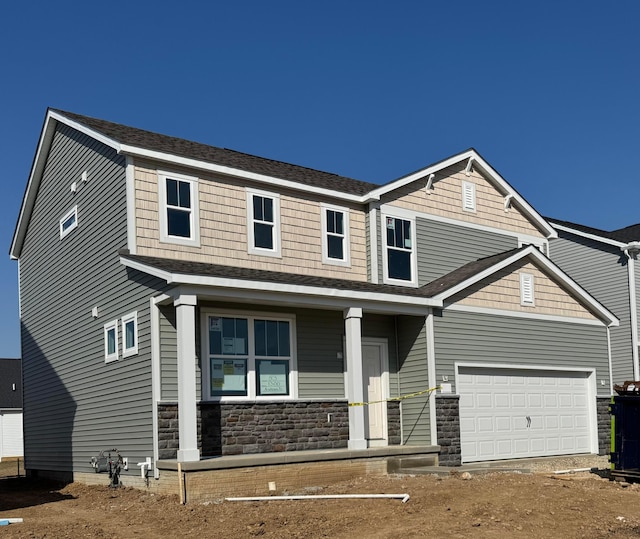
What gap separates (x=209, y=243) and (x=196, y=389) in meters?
2.96

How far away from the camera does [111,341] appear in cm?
1605

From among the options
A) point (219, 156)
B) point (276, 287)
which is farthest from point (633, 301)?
point (276, 287)

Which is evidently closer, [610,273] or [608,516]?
[608,516]

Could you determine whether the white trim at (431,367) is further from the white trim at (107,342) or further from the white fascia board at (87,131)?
the white fascia board at (87,131)

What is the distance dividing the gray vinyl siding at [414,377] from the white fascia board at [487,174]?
307 cm

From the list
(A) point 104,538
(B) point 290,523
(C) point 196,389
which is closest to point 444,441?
(C) point 196,389

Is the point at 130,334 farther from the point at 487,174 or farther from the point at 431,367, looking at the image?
the point at 487,174

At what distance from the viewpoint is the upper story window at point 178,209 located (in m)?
15.4

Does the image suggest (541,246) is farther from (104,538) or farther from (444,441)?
(104,538)

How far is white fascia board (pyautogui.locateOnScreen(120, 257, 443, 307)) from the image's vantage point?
13312 millimetres

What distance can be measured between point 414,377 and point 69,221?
339 inches

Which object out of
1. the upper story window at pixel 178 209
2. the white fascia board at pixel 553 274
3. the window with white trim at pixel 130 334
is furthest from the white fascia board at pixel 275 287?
the upper story window at pixel 178 209

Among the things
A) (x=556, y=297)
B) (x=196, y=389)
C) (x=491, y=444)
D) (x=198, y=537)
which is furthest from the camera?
(x=556, y=297)

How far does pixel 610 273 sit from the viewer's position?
2566 centimetres
